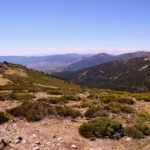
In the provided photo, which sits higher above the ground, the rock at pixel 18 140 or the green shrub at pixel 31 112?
the green shrub at pixel 31 112

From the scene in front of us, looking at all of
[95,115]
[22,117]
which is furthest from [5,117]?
[95,115]

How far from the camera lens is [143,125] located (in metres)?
6.66

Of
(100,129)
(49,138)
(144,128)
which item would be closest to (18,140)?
(49,138)

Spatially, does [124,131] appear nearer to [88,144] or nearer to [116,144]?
[116,144]

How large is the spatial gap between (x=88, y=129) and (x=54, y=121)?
218 centimetres

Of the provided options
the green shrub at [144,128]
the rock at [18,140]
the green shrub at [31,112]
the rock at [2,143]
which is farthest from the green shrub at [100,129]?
the rock at [2,143]

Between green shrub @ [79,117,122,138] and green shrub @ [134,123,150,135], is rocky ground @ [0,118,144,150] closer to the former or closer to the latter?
green shrub @ [79,117,122,138]

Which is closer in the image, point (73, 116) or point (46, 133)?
point (46, 133)

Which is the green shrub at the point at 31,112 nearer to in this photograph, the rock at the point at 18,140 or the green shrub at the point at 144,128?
the rock at the point at 18,140

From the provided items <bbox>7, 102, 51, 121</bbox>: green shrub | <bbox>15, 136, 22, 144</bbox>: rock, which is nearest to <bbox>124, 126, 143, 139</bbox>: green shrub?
<bbox>7, 102, 51, 121</bbox>: green shrub

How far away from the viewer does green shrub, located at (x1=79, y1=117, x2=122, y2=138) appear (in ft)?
20.4

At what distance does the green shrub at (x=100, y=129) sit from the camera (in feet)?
20.4

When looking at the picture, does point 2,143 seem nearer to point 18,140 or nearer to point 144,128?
point 18,140

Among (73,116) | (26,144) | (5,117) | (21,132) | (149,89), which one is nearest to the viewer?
(26,144)
